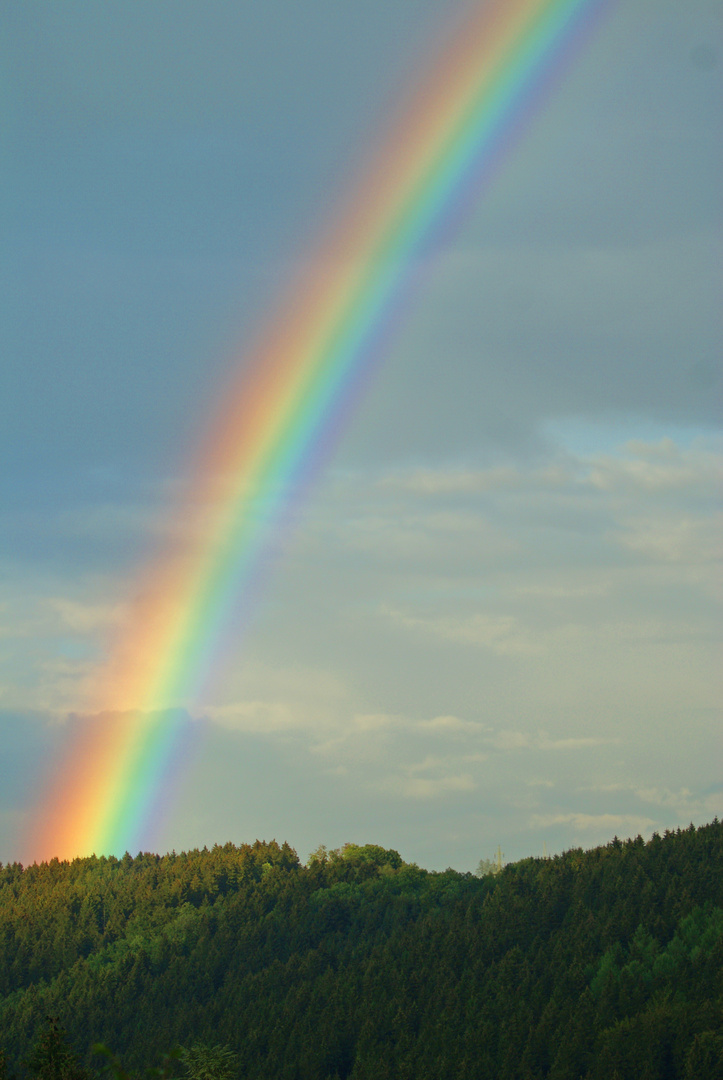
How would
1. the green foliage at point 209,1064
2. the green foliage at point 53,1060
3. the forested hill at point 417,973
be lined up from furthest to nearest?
the forested hill at point 417,973 → the green foliage at point 209,1064 → the green foliage at point 53,1060

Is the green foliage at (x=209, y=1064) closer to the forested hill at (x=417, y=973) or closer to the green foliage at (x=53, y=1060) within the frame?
the forested hill at (x=417, y=973)

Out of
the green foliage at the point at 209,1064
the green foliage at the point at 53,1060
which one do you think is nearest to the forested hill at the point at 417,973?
the green foliage at the point at 209,1064

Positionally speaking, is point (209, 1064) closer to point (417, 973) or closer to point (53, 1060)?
point (417, 973)

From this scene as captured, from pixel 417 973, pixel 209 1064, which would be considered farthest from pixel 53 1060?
pixel 417 973

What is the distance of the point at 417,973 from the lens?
129 metres

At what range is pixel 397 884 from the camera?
187875mm

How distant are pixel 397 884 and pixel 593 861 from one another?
45.2 m

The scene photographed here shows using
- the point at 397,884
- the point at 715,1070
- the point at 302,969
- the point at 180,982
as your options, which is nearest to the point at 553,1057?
the point at 715,1070

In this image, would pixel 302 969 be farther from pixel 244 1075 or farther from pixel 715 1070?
pixel 715 1070

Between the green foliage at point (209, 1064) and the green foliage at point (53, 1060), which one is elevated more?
the green foliage at point (53, 1060)

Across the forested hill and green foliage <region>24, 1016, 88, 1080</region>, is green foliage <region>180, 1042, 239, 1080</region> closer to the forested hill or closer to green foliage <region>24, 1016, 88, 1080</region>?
the forested hill

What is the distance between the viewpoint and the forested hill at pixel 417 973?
101688mm

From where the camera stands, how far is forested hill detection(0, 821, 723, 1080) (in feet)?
334

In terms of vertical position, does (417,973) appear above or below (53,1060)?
below
